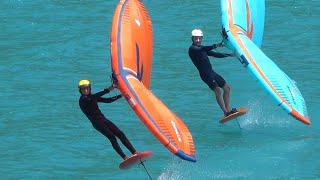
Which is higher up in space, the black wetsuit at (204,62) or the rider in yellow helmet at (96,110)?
the rider in yellow helmet at (96,110)

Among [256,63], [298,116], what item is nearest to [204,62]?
[256,63]

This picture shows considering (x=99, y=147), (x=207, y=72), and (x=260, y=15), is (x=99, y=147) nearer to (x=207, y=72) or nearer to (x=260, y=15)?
(x=207, y=72)

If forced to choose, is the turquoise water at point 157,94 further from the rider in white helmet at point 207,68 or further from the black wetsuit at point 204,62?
the black wetsuit at point 204,62

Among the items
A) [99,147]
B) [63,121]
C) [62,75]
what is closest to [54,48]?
[62,75]

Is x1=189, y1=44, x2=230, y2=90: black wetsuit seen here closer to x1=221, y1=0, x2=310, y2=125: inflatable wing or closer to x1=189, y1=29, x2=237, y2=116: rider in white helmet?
x1=189, y1=29, x2=237, y2=116: rider in white helmet

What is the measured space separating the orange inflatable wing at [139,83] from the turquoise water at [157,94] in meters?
2.22

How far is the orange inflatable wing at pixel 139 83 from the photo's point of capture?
21.0 metres

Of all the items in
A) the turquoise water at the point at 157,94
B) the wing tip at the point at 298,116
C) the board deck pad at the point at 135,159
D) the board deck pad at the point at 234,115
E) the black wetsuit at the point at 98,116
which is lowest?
the turquoise water at the point at 157,94

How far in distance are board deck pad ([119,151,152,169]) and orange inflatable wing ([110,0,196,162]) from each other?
64cm

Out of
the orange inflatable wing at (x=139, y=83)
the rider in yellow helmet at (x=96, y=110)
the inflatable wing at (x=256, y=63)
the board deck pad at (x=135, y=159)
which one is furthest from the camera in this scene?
the inflatable wing at (x=256, y=63)

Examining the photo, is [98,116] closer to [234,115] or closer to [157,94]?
[234,115]

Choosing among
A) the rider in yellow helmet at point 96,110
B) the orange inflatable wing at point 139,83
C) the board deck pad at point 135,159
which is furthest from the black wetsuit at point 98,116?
the orange inflatable wing at point 139,83

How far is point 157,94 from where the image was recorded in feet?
95.5

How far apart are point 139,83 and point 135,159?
62.6 inches
